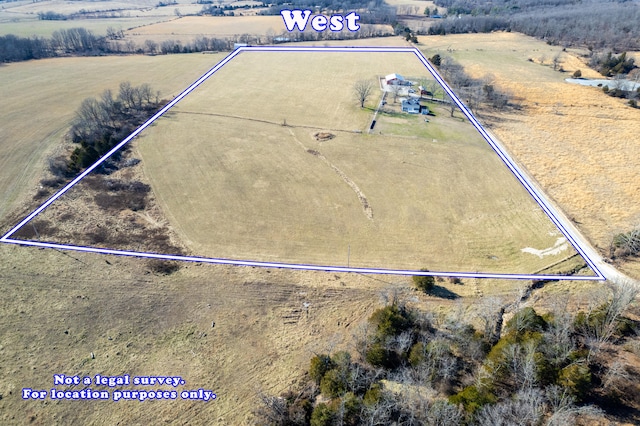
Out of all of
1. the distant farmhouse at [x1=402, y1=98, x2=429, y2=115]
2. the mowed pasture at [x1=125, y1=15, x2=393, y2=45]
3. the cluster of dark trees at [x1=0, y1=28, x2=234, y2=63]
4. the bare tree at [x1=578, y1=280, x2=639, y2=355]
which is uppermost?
the mowed pasture at [x1=125, y1=15, x2=393, y2=45]

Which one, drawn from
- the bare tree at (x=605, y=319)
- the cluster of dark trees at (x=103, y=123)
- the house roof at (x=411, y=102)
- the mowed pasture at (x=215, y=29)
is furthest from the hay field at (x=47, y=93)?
the bare tree at (x=605, y=319)

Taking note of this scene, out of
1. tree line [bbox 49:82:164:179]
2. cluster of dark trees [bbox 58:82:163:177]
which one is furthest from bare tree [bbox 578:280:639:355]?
cluster of dark trees [bbox 58:82:163:177]

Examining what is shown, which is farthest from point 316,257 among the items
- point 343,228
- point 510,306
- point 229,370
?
point 510,306

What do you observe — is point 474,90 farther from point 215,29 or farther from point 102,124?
point 215,29

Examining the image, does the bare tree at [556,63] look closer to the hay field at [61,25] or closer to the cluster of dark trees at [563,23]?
the cluster of dark trees at [563,23]

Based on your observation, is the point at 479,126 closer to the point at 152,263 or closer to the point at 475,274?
the point at 475,274

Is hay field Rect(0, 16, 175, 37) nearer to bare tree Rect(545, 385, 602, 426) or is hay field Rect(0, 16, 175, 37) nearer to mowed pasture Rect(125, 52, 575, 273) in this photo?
mowed pasture Rect(125, 52, 575, 273)
